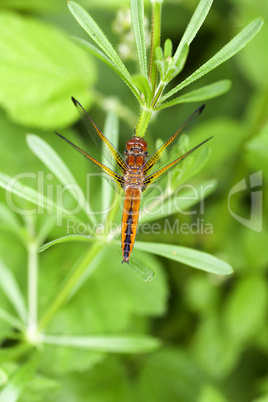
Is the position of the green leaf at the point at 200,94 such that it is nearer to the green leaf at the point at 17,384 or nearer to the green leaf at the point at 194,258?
the green leaf at the point at 194,258

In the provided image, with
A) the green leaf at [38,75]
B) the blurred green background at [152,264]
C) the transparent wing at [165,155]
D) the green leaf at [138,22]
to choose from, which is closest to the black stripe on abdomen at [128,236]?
the transparent wing at [165,155]

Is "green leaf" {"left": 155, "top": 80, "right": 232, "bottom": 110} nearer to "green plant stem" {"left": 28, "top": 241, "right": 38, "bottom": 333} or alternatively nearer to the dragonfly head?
the dragonfly head

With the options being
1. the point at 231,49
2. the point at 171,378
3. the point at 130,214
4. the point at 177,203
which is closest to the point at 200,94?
the point at 231,49

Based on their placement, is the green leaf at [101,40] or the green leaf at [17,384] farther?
the green leaf at [17,384]

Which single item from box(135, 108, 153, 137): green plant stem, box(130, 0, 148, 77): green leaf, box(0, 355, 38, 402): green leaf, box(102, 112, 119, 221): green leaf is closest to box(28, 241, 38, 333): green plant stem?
box(0, 355, 38, 402): green leaf

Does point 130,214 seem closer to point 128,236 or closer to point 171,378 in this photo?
point 128,236

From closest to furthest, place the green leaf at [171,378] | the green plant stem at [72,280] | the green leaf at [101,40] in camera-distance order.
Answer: the green leaf at [101,40] → the green plant stem at [72,280] → the green leaf at [171,378]

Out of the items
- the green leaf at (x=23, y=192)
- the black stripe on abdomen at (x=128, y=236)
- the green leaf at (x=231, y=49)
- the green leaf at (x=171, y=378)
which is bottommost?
the green leaf at (x=171, y=378)
